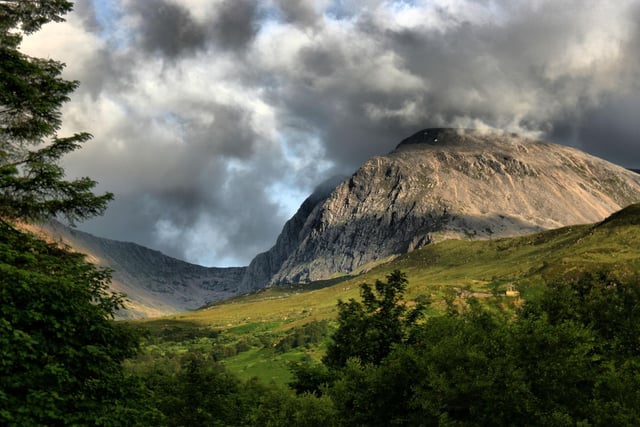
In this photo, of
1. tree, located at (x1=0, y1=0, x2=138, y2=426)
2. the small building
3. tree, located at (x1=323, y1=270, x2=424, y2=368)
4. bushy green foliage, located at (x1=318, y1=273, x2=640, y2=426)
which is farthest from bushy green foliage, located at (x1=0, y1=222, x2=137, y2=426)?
the small building

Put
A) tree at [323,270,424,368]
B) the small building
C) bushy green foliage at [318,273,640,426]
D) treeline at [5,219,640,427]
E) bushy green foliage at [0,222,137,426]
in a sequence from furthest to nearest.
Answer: the small building → tree at [323,270,424,368] → bushy green foliage at [318,273,640,426] → treeline at [5,219,640,427] → bushy green foliage at [0,222,137,426]

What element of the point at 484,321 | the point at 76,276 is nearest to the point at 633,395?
the point at 484,321

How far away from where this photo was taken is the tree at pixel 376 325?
56344mm

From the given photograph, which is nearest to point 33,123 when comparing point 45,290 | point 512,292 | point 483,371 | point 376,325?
point 45,290

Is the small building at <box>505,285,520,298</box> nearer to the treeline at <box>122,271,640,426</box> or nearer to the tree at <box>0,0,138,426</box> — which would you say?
the treeline at <box>122,271,640,426</box>

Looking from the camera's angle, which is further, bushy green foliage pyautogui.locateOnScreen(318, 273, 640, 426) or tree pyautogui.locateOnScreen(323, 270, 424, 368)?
tree pyautogui.locateOnScreen(323, 270, 424, 368)

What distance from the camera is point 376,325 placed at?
57.6 metres

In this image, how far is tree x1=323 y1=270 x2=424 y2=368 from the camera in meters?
56.3

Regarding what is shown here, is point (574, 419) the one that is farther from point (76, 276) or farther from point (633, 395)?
point (76, 276)

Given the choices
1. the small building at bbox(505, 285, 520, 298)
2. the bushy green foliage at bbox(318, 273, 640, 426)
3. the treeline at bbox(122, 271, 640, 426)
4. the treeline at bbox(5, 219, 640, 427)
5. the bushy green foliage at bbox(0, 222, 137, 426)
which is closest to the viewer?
the bushy green foliage at bbox(0, 222, 137, 426)

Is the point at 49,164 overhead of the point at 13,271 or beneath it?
overhead

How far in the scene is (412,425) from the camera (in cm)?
3409

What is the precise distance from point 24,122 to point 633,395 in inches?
1333

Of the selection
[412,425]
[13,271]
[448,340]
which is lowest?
[412,425]
